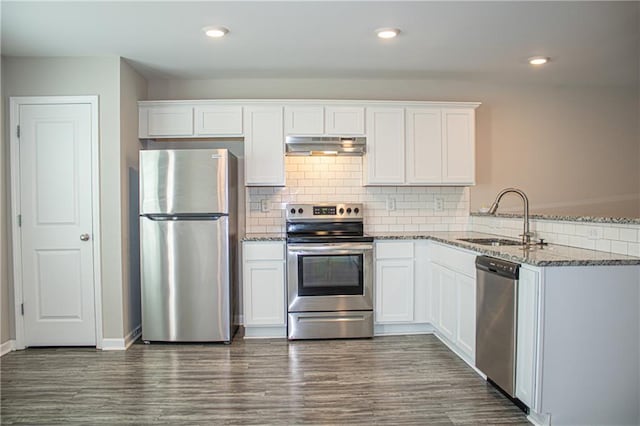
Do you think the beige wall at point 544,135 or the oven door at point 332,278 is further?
the beige wall at point 544,135

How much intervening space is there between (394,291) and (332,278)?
0.58 metres

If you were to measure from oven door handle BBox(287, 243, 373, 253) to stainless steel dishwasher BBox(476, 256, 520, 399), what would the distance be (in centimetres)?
118

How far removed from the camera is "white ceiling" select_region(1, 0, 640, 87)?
2723mm

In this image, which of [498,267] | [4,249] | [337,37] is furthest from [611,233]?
[4,249]

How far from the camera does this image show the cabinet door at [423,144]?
4.13 meters

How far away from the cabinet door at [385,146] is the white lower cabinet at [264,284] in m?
1.13

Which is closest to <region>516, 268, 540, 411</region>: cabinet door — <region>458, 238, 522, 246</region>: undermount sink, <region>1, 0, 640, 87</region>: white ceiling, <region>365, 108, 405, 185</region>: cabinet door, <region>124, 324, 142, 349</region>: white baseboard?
<region>458, 238, 522, 246</region>: undermount sink

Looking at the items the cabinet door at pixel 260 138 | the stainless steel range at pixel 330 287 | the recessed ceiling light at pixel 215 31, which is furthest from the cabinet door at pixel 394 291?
the recessed ceiling light at pixel 215 31

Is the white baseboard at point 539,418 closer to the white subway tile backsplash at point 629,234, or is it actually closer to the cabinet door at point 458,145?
the white subway tile backsplash at point 629,234

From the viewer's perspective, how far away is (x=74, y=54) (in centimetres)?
351

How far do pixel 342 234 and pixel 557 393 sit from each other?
90.1 inches

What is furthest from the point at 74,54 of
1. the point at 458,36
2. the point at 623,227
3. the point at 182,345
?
the point at 623,227

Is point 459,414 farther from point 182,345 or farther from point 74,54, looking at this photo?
point 74,54

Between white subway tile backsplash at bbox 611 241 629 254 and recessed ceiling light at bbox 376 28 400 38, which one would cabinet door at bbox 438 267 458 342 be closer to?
white subway tile backsplash at bbox 611 241 629 254
